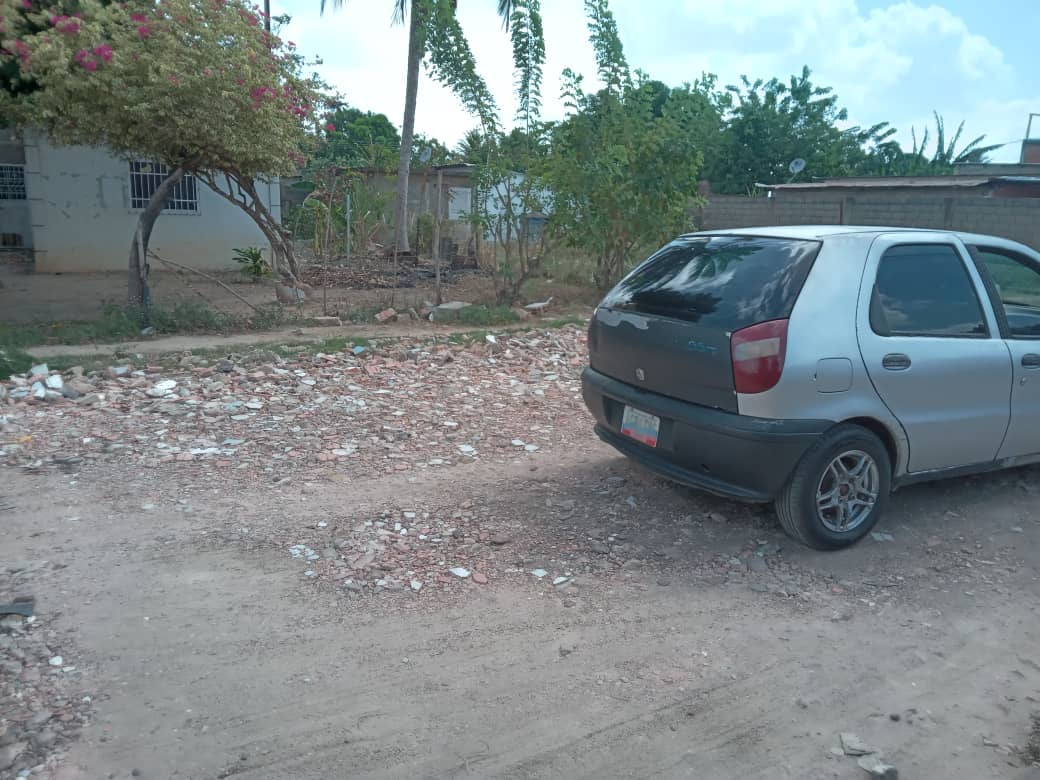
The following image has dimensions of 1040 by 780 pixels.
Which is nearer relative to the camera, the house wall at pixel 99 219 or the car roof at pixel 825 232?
the car roof at pixel 825 232

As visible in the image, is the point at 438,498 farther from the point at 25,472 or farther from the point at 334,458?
the point at 25,472

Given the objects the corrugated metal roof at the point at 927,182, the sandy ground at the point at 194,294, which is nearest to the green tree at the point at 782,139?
the corrugated metal roof at the point at 927,182

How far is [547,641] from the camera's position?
11.5 feet

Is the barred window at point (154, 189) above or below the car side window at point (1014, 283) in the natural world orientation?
above

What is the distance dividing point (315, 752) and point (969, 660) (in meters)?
2.64

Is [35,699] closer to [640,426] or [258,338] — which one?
[640,426]

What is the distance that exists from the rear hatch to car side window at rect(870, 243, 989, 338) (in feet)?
1.51

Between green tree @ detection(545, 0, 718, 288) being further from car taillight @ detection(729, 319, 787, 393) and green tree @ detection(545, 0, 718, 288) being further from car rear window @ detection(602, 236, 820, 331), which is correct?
car taillight @ detection(729, 319, 787, 393)

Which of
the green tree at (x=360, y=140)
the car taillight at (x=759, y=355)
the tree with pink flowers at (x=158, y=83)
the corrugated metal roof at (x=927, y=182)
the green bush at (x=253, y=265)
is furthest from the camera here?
the green tree at (x=360, y=140)

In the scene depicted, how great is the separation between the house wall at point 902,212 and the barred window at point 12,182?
52.0 feet

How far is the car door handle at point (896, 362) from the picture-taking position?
163 inches

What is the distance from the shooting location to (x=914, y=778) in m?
2.72

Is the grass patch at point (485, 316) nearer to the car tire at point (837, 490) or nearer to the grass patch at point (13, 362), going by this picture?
the grass patch at point (13, 362)

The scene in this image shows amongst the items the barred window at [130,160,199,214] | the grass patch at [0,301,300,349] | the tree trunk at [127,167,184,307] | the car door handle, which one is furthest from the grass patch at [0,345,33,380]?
the barred window at [130,160,199,214]
